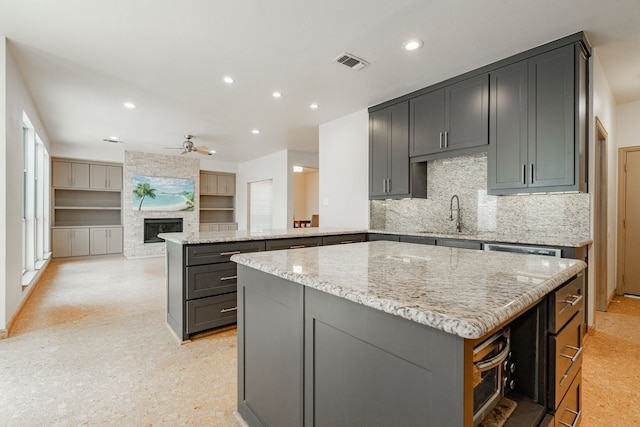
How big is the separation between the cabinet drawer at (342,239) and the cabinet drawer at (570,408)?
2.46 metres

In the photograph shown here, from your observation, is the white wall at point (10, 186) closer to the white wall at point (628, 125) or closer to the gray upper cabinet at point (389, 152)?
the gray upper cabinet at point (389, 152)

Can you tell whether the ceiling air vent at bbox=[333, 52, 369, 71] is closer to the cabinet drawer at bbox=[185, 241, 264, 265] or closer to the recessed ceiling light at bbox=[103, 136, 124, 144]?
the cabinet drawer at bbox=[185, 241, 264, 265]

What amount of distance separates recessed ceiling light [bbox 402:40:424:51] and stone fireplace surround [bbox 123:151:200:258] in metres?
6.96

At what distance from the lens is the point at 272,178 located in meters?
7.81

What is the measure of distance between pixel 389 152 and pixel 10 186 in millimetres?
4140

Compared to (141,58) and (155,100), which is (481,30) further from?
(155,100)

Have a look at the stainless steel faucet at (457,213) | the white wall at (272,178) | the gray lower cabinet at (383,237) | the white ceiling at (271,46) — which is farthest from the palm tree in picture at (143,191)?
the stainless steel faucet at (457,213)

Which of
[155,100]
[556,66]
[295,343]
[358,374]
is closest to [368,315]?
[358,374]

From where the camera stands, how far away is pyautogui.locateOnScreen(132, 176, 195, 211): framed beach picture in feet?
24.8

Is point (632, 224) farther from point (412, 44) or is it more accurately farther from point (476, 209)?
point (412, 44)

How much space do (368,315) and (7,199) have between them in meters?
3.63

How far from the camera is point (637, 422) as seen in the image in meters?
1.67

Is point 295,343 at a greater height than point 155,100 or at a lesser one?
lesser

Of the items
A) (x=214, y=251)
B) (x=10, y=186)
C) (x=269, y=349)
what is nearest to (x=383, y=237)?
(x=214, y=251)
